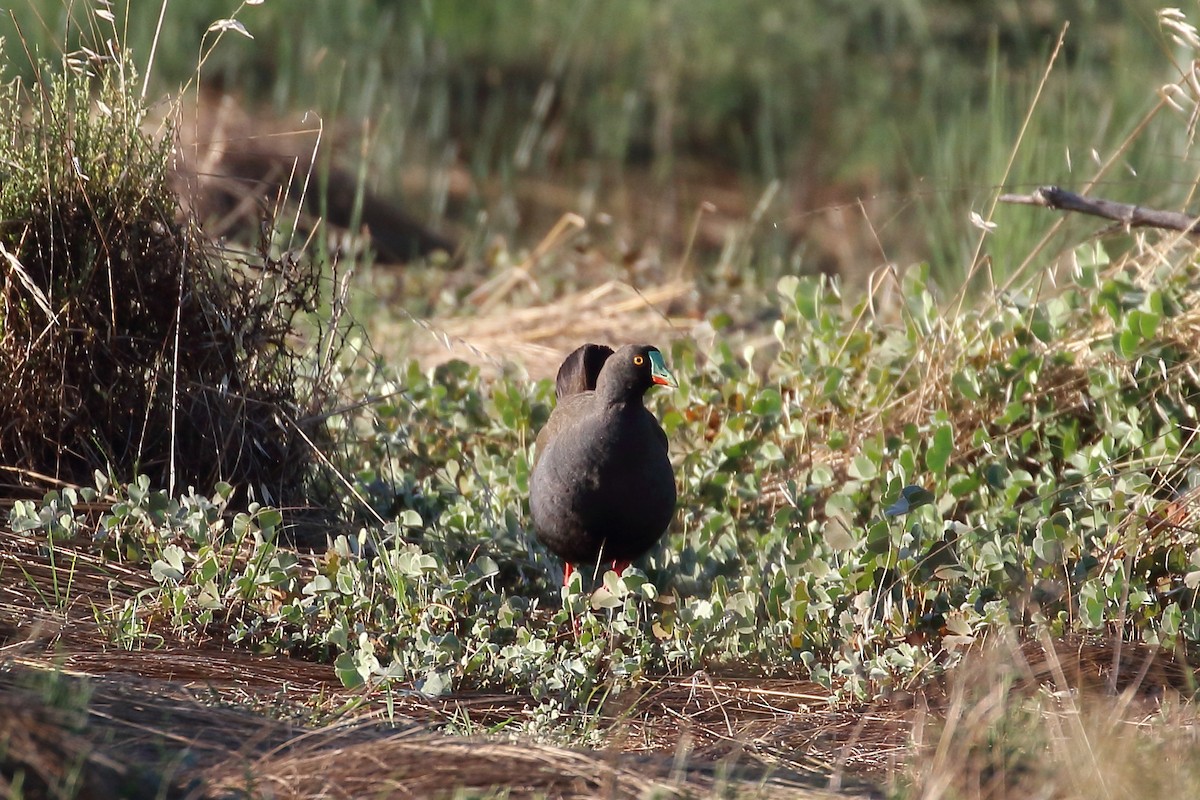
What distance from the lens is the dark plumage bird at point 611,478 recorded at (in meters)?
3.99

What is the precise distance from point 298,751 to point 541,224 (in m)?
7.85

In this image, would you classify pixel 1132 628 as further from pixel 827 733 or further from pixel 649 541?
pixel 649 541

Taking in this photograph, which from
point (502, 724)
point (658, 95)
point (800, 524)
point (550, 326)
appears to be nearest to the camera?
point (502, 724)

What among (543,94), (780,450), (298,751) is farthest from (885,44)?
(298,751)

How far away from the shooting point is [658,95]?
11.4 meters

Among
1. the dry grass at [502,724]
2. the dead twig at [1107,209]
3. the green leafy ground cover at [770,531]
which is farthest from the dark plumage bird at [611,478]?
the dead twig at [1107,209]

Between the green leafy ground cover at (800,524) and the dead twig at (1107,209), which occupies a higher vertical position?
the dead twig at (1107,209)

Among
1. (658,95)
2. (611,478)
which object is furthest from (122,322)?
(658,95)

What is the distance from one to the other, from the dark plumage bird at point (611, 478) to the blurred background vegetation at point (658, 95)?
13.2 feet

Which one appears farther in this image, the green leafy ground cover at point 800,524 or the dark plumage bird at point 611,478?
the dark plumage bird at point 611,478

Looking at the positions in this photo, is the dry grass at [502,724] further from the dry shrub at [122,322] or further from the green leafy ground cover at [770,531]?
the dry shrub at [122,322]

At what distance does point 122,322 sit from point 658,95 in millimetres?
8079

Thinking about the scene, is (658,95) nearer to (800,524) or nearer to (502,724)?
(800,524)

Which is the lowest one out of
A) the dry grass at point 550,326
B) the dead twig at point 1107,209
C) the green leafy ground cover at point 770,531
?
the dry grass at point 550,326
